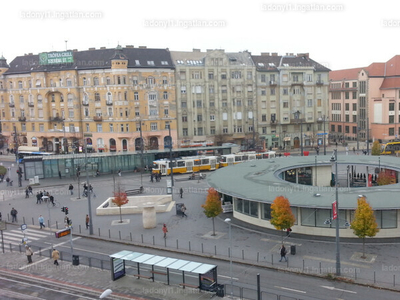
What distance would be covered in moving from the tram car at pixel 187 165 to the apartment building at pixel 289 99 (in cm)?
2674

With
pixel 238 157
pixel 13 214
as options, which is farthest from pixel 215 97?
pixel 13 214

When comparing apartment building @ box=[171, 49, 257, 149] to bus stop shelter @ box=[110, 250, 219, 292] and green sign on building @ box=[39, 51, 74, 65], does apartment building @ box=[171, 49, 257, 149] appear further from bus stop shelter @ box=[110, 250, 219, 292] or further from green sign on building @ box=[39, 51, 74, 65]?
bus stop shelter @ box=[110, 250, 219, 292]

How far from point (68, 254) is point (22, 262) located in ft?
10.5

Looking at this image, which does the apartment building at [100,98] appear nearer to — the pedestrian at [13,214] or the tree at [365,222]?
the pedestrian at [13,214]

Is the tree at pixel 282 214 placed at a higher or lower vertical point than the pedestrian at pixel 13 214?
higher

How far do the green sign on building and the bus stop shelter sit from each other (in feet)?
223

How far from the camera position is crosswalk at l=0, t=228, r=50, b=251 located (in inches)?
1478

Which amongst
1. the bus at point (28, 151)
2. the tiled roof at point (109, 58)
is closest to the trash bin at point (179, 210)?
the tiled roof at point (109, 58)

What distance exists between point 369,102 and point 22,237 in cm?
8513

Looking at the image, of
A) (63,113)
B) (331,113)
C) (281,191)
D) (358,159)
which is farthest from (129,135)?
(331,113)

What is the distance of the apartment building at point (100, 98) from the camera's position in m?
85.6

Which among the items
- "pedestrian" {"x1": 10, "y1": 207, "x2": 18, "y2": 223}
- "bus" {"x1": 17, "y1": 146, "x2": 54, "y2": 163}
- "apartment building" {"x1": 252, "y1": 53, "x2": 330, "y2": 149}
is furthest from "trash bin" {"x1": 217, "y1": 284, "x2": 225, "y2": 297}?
"apartment building" {"x1": 252, "y1": 53, "x2": 330, "y2": 149}

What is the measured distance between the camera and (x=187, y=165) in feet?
233

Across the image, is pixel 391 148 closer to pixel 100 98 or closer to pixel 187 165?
pixel 187 165
